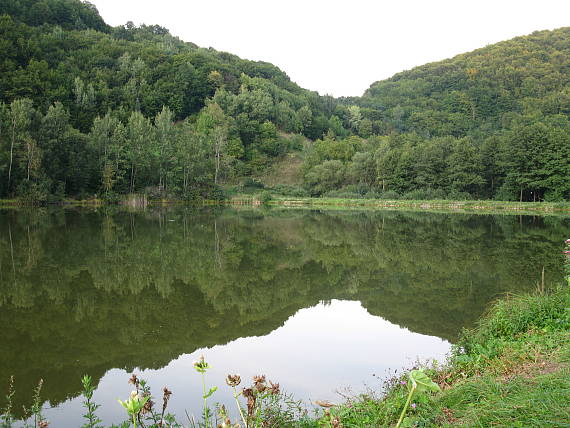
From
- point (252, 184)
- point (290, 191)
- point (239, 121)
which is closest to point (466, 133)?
point (239, 121)

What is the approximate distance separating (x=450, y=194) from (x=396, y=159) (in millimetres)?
10950

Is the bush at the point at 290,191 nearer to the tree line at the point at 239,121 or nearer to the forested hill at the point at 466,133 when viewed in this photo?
the tree line at the point at 239,121

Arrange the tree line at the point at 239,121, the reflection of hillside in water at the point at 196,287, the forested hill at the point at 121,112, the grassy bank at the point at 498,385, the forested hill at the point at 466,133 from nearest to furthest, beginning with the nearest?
the grassy bank at the point at 498,385 → the reflection of hillside in water at the point at 196,287 → the forested hill at the point at 121,112 → the tree line at the point at 239,121 → the forested hill at the point at 466,133

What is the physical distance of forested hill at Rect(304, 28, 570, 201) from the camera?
194ft

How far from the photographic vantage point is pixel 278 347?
24.8ft

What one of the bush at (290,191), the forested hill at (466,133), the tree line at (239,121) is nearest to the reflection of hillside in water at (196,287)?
the tree line at (239,121)

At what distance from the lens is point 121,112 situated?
3410 inches

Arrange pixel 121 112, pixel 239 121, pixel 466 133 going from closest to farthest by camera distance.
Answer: pixel 121 112, pixel 239 121, pixel 466 133

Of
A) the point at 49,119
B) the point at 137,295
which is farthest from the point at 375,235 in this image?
the point at 49,119

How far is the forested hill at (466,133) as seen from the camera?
59.0 meters

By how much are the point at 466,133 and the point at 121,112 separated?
81.9 metres

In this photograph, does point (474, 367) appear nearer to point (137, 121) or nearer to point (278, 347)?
point (278, 347)

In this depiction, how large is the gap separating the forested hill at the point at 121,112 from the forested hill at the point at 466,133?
17.7 metres

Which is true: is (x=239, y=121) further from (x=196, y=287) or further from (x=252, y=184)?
(x=196, y=287)
